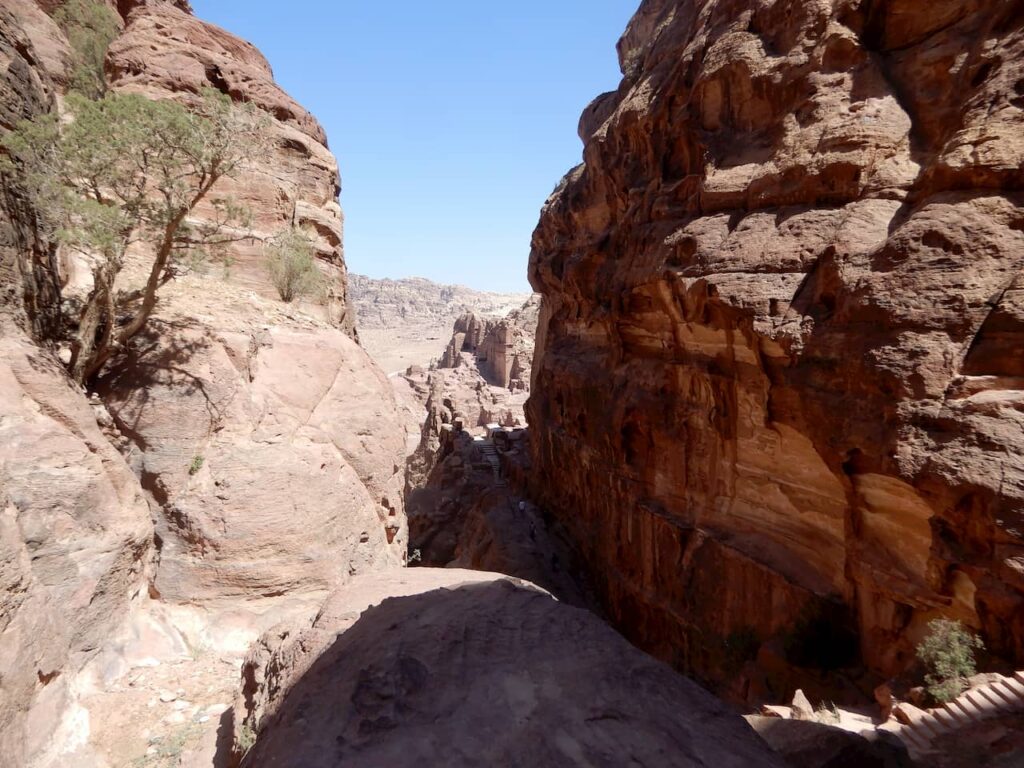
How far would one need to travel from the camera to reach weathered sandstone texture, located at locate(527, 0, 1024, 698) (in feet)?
28.4

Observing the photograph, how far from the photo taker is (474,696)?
15.4 ft

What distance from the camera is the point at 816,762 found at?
193 inches

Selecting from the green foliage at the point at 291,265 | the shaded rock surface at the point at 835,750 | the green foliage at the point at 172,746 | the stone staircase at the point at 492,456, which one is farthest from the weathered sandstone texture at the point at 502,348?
the shaded rock surface at the point at 835,750

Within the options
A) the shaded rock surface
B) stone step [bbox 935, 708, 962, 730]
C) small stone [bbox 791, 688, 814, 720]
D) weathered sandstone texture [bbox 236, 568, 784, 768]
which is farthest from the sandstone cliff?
stone step [bbox 935, 708, 962, 730]

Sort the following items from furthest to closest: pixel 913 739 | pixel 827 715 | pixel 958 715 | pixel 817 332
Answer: pixel 817 332 → pixel 827 715 → pixel 958 715 → pixel 913 739

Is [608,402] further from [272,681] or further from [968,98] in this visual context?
[272,681]

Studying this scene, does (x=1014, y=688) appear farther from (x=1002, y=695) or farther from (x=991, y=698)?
(x=991, y=698)

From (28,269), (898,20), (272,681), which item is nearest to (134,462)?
(28,269)

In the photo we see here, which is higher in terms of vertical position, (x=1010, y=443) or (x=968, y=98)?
(x=968, y=98)

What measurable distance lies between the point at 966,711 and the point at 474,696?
6.79 m

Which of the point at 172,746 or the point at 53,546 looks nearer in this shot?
the point at 172,746

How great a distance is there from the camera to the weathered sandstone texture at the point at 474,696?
4.16 m

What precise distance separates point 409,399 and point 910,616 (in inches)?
1856

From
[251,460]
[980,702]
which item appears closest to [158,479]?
[251,460]
